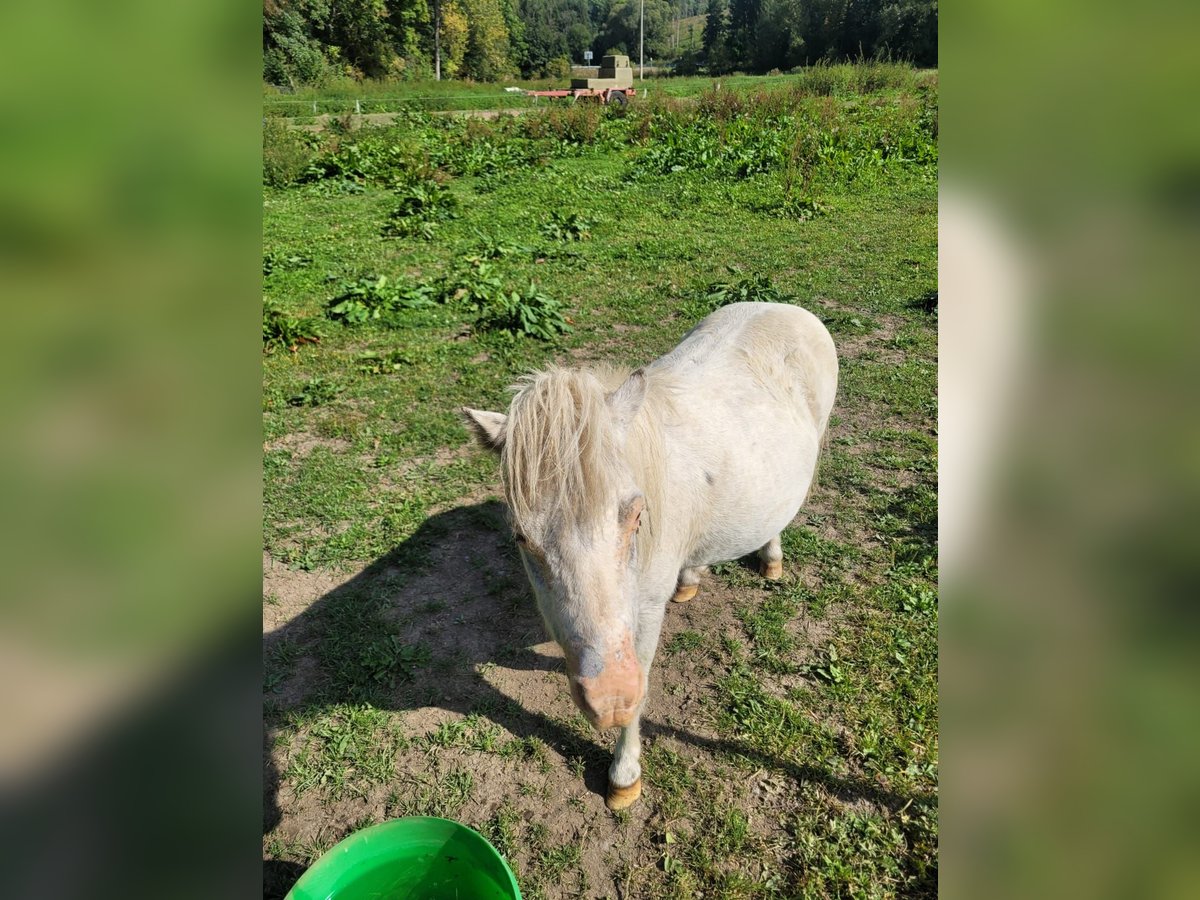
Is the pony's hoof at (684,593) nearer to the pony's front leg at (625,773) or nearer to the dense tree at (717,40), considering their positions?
the pony's front leg at (625,773)

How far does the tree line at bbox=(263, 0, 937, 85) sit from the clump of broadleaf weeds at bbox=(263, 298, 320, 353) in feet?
15.7

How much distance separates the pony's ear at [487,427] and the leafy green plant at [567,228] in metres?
8.46

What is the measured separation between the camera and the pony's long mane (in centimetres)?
195

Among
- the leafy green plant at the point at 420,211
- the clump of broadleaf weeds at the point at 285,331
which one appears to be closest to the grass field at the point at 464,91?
the leafy green plant at the point at 420,211

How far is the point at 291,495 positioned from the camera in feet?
15.3

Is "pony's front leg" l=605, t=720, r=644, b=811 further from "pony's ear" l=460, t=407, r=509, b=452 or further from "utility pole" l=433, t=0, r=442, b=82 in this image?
"utility pole" l=433, t=0, r=442, b=82

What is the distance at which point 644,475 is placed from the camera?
2.29 m

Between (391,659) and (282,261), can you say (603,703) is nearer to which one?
(391,659)

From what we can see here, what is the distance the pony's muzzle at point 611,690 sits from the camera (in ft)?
6.23

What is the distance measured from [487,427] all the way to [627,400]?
525 millimetres

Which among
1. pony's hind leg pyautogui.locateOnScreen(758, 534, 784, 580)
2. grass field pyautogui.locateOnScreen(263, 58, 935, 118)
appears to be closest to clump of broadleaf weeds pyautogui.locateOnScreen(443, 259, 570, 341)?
pony's hind leg pyautogui.locateOnScreen(758, 534, 784, 580)
